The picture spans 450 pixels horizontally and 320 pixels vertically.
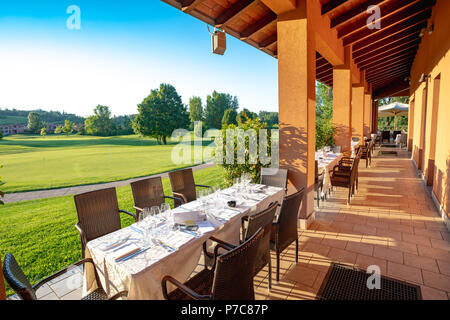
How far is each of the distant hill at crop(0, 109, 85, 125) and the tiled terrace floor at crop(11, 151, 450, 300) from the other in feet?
11.8

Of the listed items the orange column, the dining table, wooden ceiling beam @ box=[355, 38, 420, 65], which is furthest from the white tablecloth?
wooden ceiling beam @ box=[355, 38, 420, 65]

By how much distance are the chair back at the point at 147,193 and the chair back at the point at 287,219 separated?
1.86 metres

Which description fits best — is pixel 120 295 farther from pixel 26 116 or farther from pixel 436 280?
pixel 26 116

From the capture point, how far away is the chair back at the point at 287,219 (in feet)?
8.11

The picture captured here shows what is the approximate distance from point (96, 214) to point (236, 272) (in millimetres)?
1885

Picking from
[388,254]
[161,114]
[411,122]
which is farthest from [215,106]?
[388,254]

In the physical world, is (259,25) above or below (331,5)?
below

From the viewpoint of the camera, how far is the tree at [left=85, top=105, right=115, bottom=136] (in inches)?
353

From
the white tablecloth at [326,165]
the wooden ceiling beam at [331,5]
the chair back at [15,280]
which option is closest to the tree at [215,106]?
the white tablecloth at [326,165]

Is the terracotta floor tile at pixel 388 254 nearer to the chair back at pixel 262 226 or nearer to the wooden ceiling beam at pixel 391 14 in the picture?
the chair back at pixel 262 226

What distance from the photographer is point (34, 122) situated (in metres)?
5.52

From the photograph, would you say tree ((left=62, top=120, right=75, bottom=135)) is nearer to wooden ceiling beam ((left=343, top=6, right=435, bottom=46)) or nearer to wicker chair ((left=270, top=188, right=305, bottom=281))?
wicker chair ((left=270, top=188, right=305, bottom=281))
